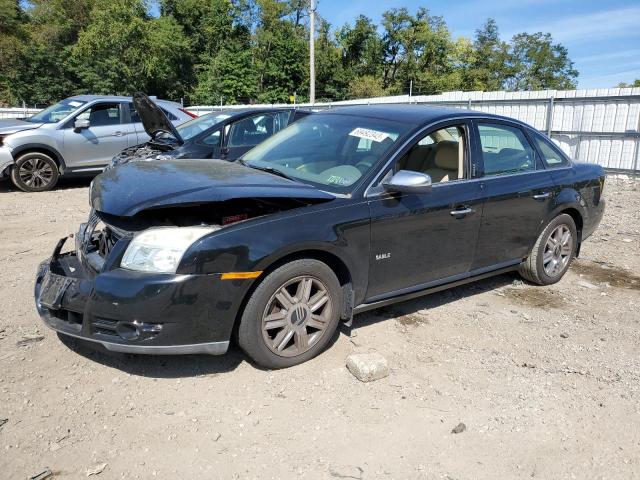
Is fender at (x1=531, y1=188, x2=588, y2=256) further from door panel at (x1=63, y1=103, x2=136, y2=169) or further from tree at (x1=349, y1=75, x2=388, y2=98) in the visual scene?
tree at (x1=349, y1=75, x2=388, y2=98)

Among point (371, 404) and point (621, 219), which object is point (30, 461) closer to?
point (371, 404)

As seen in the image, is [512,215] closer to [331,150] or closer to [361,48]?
[331,150]

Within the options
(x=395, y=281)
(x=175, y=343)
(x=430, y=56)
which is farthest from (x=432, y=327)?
(x=430, y=56)

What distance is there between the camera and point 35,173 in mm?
9719

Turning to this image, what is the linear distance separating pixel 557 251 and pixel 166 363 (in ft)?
12.2

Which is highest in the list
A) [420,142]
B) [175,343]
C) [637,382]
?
[420,142]

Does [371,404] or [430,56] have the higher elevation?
[430,56]

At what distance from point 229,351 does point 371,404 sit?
1067 mm

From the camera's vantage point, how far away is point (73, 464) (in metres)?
2.52

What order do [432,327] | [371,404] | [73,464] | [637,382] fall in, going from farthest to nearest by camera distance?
[432,327] → [637,382] → [371,404] → [73,464]

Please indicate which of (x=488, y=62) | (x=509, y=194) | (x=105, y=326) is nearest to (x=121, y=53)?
(x=488, y=62)

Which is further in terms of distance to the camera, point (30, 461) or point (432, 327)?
point (432, 327)

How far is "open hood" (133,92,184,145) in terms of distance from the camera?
22.2ft

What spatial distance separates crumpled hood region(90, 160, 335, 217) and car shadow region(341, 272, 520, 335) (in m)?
1.26
